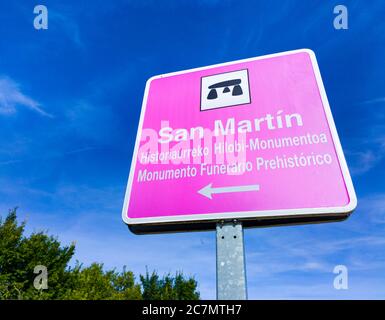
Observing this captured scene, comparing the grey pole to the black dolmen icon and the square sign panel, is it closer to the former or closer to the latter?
the square sign panel

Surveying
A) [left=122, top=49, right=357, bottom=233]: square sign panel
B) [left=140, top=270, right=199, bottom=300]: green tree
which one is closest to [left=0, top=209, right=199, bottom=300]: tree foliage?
[left=140, top=270, right=199, bottom=300]: green tree

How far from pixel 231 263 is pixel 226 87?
1737mm

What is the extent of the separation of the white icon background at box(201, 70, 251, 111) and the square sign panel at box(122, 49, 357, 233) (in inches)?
0.4

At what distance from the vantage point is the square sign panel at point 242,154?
2.32 metres

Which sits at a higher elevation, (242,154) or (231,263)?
(242,154)

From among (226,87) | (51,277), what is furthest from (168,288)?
(226,87)

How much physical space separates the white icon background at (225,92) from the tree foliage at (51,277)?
23.7 m

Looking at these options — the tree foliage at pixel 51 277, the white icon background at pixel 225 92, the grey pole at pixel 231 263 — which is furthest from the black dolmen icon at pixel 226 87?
the tree foliage at pixel 51 277

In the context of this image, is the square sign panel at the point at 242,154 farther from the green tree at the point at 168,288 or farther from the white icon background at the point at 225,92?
the green tree at the point at 168,288

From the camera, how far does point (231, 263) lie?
84.9 inches

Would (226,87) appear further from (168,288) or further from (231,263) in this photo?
(168,288)
